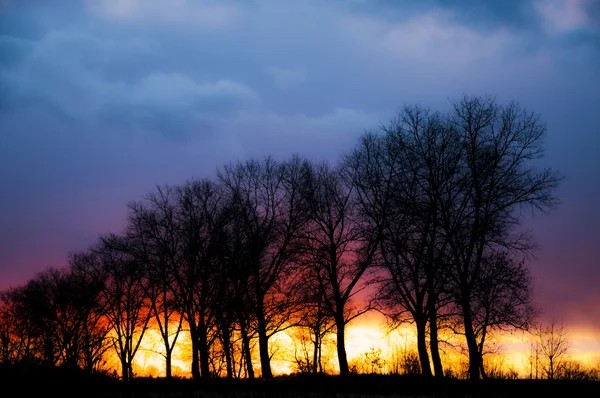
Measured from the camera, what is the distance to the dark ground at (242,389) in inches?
603

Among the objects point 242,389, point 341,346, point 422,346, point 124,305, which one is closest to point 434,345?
point 422,346

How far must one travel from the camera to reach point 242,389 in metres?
17.7

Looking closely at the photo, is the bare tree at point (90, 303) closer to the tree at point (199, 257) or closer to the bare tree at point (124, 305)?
the bare tree at point (124, 305)

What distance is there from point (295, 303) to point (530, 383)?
64.7ft

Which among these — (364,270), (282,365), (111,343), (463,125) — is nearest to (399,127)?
(463,125)

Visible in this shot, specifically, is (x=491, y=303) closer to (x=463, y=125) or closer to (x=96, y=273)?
(x=463, y=125)

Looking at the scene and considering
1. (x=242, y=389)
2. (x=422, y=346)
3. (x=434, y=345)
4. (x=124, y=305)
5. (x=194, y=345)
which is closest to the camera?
(x=242, y=389)

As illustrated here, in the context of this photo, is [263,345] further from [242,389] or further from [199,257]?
[242,389]

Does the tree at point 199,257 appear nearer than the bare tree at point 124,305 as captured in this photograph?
Yes

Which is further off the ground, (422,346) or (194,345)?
(194,345)

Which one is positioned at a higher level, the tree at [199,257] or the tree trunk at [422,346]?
the tree at [199,257]

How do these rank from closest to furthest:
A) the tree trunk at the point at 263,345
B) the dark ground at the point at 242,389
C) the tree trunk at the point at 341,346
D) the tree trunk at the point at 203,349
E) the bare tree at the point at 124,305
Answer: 1. the dark ground at the point at 242,389
2. the tree trunk at the point at 341,346
3. the tree trunk at the point at 263,345
4. the tree trunk at the point at 203,349
5. the bare tree at the point at 124,305

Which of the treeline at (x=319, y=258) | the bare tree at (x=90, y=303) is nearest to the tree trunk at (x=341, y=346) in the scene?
the treeline at (x=319, y=258)

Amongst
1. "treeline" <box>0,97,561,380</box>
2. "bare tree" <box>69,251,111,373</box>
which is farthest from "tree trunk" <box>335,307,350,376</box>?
"bare tree" <box>69,251,111,373</box>
